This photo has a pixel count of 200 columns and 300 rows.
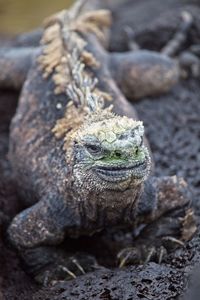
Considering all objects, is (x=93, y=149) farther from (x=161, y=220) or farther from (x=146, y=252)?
(x=161, y=220)

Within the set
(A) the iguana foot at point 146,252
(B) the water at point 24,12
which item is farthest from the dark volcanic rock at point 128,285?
(B) the water at point 24,12

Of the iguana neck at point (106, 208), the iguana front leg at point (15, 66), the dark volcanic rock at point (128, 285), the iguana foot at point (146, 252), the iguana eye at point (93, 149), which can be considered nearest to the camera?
the dark volcanic rock at point (128, 285)

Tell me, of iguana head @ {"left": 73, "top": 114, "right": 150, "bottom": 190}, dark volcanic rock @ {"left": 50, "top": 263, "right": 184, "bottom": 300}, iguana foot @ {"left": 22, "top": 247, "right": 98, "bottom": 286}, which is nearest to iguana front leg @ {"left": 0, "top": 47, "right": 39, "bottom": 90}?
iguana foot @ {"left": 22, "top": 247, "right": 98, "bottom": 286}

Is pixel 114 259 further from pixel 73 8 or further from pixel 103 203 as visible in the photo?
pixel 73 8

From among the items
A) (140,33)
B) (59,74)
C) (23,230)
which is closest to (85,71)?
(59,74)

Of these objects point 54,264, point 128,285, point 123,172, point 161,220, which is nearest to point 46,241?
point 54,264

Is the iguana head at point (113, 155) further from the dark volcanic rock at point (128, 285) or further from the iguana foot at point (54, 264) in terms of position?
the iguana foot at point (54, 264)

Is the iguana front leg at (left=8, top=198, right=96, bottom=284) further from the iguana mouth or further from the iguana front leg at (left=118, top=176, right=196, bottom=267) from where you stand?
the iguana mouth

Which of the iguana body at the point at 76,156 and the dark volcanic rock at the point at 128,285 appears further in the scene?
the iguana body at the point at 76,156
